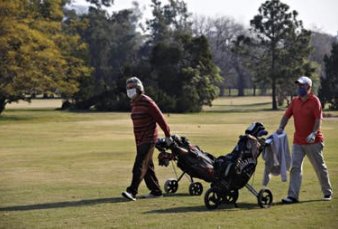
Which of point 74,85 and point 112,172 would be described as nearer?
point 112,172

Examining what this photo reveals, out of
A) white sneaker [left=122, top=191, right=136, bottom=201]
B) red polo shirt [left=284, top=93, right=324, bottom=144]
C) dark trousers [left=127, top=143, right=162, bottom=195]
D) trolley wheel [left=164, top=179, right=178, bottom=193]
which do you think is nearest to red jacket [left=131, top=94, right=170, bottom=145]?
dark trousers [left=127, top=143, right=162, bottom=195]

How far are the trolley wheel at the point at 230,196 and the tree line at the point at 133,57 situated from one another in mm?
41814

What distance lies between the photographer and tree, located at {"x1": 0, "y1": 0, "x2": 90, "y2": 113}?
50938 millimetres

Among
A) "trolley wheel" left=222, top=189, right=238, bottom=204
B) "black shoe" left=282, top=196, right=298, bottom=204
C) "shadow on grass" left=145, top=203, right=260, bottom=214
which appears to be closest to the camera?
"shadow on grass" left=145, top=203, right=260, bottom=214

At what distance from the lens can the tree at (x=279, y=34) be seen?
80.4m

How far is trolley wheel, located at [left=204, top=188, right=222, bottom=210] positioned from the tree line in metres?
41.9

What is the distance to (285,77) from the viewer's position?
7981cm

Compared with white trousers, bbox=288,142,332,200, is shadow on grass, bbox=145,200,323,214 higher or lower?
lower

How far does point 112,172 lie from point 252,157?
6.69 m

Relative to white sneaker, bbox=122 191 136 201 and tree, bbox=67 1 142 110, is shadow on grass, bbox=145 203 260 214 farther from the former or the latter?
tree, bbox=67 1 142 110

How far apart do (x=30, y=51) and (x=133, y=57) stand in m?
57.5

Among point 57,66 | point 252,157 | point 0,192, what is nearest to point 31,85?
point 57,66

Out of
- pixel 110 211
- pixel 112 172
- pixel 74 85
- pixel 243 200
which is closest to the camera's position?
pixel 110 211

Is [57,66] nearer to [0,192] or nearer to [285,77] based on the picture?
[285,77]
